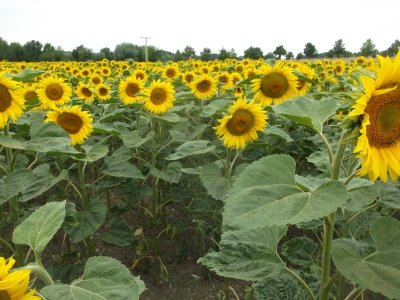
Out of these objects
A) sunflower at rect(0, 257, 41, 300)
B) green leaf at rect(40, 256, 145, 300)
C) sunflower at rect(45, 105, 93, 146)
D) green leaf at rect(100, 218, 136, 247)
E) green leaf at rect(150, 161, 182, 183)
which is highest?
sunflower at rect(45, 105, 93, 146)

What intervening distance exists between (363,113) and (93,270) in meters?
0.98

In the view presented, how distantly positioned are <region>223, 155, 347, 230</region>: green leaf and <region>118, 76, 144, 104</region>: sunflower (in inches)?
143

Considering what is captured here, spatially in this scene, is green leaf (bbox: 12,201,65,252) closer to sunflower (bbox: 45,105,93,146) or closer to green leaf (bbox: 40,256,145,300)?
green leaf (bbox: 40,256,145,300)

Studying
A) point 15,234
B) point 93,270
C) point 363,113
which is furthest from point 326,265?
point 15,234

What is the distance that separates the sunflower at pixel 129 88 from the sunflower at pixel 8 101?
7.36 ft

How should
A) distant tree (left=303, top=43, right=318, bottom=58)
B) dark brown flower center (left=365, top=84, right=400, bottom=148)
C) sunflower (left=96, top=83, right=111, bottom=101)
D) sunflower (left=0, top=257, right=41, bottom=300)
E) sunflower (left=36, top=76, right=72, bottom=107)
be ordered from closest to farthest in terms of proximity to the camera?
sunflower (left=0, top=257, right=41, bottom=300), dark brown flower center (left=365, top=84, right=400, bottom=148), sunflower (left=36, top=76, right=72, bottom=107), sunflower (left=96, top=83, right=111, bottom=101), distant tree (left=303, top=43, right=318, bottom=58)

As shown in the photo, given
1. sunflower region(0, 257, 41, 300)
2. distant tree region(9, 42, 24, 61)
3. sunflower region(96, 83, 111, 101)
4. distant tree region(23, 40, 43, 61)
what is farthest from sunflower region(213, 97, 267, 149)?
distant tree region(9, 42, 24, 61)

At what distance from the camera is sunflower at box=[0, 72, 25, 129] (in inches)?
93.2

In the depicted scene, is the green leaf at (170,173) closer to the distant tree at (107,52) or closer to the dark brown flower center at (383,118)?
the dark brown flower center at (383,118)

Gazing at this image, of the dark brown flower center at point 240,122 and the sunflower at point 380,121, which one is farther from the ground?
the sunflower at point 380,121

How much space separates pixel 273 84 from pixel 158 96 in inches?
47.7

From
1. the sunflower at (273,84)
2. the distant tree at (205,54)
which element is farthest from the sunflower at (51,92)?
the distant tree at (205,54)

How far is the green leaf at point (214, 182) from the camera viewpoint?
247 cm

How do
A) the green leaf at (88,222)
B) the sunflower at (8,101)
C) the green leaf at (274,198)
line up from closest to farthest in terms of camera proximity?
the green leaf at (274,198) → the sunflower at (8,101) → the green leaf at (88,222)
